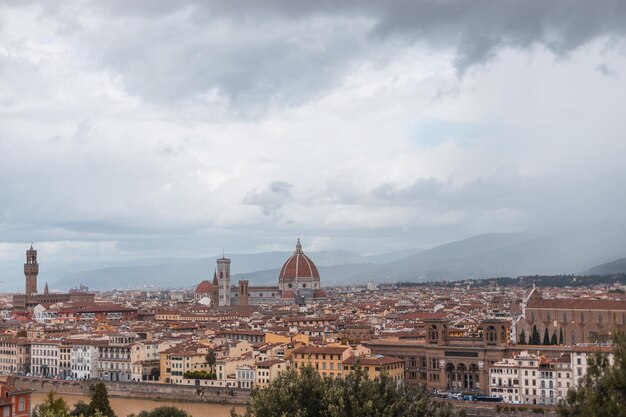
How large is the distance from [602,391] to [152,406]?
31.2m

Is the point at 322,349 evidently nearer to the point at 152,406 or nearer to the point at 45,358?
the point at 152,406

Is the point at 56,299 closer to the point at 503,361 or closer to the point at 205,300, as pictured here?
the point at 205,300

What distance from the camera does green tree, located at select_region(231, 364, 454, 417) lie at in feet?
68.6

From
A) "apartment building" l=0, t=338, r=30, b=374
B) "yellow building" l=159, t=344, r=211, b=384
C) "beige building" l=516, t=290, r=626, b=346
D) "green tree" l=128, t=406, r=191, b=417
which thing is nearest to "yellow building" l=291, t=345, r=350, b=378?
"yellow building" l=159, t=344, r=211, b=384

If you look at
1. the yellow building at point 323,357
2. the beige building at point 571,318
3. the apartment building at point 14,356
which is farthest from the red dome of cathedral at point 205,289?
the yellow building at point 323,357

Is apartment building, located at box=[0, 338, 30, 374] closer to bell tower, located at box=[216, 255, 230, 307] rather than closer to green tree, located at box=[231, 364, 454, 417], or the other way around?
green tree, located at box=[231, 364, 454, 417]

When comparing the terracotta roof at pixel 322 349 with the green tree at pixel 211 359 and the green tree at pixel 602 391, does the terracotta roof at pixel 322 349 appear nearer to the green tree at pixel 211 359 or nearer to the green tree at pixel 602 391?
the green tree at pixel 211 359

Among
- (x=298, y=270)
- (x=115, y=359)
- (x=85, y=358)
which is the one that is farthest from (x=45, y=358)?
(x=298, y=270)

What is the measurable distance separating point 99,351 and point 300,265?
6011 centimetres

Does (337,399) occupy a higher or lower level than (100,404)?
higher

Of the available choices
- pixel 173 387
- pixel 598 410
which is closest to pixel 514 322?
pixel 173 387

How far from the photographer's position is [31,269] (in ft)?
384

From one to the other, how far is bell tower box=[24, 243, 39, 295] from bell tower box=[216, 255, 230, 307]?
72.8 feet

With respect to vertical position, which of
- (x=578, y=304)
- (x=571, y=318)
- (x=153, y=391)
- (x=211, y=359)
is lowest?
(x=153, y=391)
